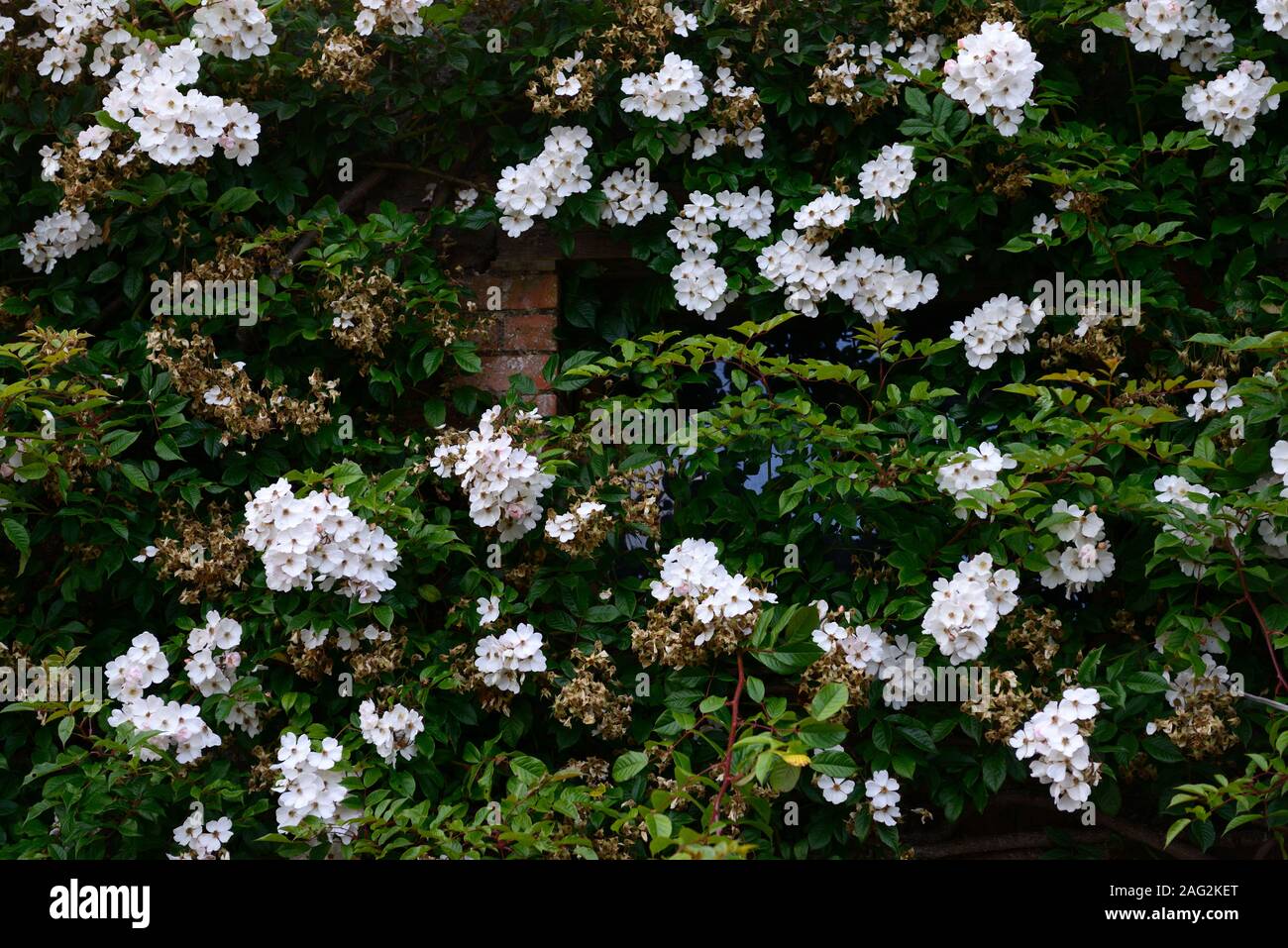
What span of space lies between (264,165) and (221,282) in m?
0.38

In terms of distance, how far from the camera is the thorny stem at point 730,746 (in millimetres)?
2477

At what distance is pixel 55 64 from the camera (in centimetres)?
336

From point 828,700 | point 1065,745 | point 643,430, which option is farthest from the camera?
point 643,430

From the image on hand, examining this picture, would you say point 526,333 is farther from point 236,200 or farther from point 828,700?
point 828,700

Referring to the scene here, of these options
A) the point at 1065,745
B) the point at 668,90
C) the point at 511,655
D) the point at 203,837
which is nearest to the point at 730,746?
the point at 511,655

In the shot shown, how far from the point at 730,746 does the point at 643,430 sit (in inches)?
34.8

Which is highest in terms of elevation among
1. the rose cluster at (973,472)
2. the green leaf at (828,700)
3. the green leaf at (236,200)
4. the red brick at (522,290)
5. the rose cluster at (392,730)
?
the green leaf at (236,200)

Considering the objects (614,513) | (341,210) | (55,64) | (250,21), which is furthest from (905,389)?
(55,64)

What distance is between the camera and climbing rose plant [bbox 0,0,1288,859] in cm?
284

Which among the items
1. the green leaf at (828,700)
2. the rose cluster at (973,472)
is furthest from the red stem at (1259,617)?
the green leaf at (828,700)

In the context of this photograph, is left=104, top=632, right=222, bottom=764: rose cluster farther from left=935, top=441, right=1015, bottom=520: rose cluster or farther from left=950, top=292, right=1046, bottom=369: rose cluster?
left=950, top=292, right=1046, bottom=369: rose cluster

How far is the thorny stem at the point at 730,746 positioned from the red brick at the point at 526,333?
107cm

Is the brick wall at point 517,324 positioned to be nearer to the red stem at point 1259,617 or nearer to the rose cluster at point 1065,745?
the rose cluster at point 1065,745

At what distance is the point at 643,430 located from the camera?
3.18 metres
